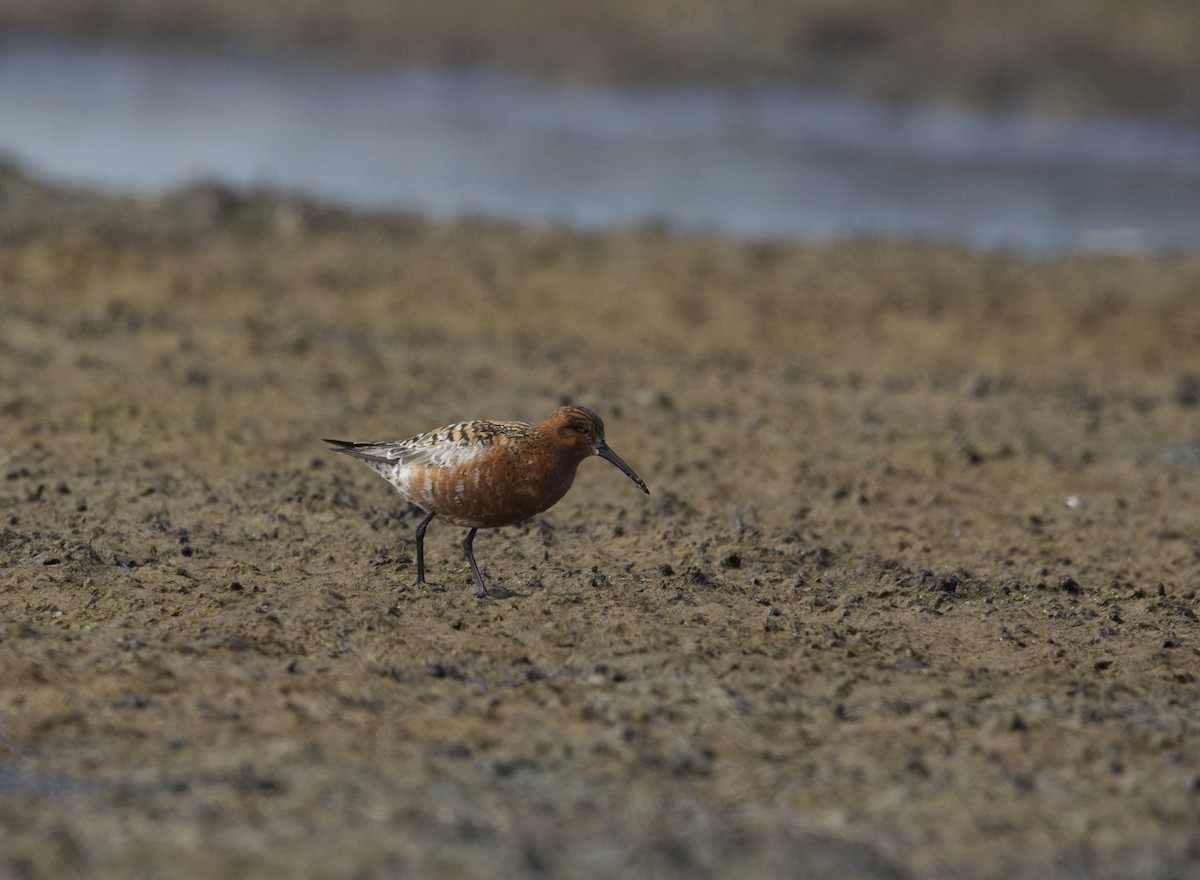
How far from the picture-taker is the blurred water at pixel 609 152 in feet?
67.7

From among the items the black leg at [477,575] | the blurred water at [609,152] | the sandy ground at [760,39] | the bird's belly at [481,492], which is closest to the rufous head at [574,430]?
the bird's belly at [481,492]

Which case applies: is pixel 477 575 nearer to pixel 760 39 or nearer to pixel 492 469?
pixel 492 469

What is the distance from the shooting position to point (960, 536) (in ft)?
30.7

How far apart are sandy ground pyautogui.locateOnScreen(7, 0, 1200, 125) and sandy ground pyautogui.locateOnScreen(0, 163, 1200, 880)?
522 inches

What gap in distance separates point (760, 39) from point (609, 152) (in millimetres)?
7320

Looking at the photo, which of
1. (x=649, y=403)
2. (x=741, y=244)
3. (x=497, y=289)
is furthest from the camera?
(x=741, y=244)

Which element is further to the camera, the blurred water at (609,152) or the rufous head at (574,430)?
the blurred water at (609,152)

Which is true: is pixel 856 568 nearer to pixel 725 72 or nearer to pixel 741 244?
pixel 741 244

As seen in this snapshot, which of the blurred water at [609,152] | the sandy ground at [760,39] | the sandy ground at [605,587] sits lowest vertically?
the sandy ground at [605,587]

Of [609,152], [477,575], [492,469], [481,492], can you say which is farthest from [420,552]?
[609,152]

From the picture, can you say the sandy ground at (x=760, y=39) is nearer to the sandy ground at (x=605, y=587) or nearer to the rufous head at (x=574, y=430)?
the sandy ground at (x=605, y=587)

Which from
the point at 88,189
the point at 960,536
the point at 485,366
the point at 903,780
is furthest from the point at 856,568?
the point at 88,189

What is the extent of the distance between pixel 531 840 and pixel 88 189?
15.3 m

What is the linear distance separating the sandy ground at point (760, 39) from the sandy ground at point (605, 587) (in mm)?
13253
